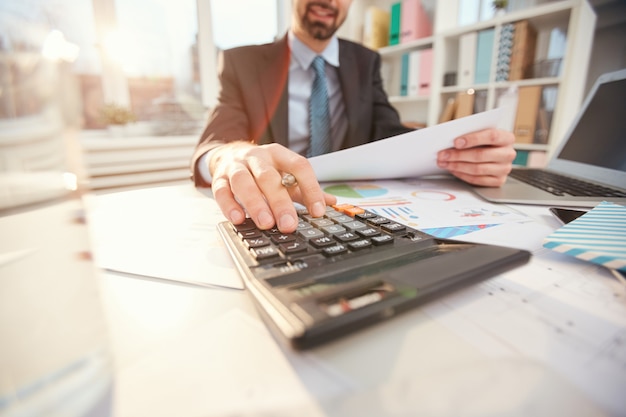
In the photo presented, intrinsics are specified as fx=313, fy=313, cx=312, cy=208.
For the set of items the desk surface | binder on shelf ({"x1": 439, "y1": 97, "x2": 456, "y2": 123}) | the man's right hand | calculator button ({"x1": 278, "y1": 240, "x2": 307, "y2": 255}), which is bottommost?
the desk surface

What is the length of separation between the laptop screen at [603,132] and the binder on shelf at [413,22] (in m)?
1.42

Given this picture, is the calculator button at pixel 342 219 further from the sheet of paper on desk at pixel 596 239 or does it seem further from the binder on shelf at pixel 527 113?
the binder on shelf at pixel 527 113

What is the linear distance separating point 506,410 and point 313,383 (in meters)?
0.08

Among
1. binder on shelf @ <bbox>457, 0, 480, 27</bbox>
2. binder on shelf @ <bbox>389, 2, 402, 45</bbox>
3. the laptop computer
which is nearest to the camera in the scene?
the laptop computer

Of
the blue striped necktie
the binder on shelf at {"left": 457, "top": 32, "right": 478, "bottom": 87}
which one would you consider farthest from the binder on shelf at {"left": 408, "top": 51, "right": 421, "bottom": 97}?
the blue striped necktie

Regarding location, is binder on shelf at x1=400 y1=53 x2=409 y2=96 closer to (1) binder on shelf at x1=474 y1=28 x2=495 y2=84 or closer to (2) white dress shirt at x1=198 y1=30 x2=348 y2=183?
(1) binder on shelf at x1=474 y1=28 x2=495 y2=84

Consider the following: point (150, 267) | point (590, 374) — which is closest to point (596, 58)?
point (590, 374)

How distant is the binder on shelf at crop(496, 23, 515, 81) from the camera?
1473 mm

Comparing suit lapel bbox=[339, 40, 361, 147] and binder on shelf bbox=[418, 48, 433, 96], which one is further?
binder on shelf bbox=[418, 48, 433, 96]

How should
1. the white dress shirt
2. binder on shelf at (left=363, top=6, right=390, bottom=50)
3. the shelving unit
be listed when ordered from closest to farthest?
1. the white dress shirt
2. the shelving unit
3. binder on shelf at (left=363, top=6, right=390, bottom=50)

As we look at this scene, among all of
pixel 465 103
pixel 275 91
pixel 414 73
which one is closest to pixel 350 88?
pixel 275 91

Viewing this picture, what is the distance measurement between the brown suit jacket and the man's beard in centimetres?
A: 9

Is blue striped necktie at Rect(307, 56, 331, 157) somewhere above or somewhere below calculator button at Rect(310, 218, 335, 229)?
above

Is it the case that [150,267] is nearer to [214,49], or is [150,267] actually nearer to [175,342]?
[175,342]
